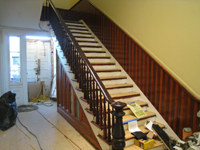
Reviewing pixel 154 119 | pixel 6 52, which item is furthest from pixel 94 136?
pixel 6 52

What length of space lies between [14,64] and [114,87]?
150 inches

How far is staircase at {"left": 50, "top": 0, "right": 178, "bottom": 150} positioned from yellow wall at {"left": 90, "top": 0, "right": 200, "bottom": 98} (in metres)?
0.85

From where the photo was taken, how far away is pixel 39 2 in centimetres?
385

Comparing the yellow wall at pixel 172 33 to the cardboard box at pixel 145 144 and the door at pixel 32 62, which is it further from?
the door at pixel 32 62

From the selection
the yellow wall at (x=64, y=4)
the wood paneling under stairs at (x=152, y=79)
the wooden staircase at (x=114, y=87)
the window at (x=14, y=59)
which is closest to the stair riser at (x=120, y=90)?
the wooden staircase at (x=114, y=87)

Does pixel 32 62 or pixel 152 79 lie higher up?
pixel 32 62

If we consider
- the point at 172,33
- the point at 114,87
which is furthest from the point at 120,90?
the point at 172,33

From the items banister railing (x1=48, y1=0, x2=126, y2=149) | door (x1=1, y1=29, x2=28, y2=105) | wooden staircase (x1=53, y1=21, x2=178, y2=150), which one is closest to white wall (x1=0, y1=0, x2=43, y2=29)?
door (x1=1, y1=29, x2=28, y2=105)

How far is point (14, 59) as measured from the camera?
5.27 metres

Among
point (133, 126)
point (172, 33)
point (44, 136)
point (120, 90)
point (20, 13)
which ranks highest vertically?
point (20, 13)

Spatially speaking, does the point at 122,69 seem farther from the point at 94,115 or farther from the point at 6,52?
the point at 6,52

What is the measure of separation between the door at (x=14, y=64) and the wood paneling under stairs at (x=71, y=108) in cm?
159

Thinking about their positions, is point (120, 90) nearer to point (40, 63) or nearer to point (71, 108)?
point (71, 108)

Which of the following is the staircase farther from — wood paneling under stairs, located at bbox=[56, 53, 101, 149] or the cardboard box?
wood paneling under stairs, located at bbox=[56, 53, 101, 149]
